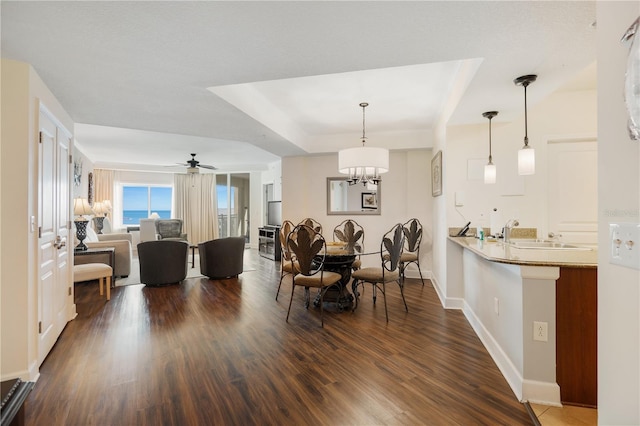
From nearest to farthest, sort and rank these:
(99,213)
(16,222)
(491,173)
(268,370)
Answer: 1. (16,222)
2. (268,370)
3. (491,173)
4. (99,213)

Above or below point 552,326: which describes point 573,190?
above

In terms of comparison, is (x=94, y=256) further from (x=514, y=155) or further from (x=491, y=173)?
(x=514, y=155)

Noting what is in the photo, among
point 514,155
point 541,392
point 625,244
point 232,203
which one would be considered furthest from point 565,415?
point 232,203

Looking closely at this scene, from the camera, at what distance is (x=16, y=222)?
2.09 m

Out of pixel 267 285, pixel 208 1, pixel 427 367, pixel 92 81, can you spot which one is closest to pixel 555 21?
pixel 208 1

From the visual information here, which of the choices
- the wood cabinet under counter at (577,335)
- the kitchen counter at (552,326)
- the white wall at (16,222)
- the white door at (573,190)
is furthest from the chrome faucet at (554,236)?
the white wall at (16,222)

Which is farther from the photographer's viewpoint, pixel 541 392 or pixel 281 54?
pixel 281 54

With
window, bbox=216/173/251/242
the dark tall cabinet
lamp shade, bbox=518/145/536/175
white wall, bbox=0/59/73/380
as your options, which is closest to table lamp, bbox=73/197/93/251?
white wall, bbox=0/59/73/380

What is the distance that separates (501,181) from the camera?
3510 mm

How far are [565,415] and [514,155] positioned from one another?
8.78ft

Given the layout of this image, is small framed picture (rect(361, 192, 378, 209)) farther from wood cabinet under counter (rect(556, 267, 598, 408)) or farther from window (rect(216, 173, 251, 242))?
window (rect(216, 173, 251, 242))

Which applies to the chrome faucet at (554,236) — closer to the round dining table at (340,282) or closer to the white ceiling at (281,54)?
the white ceiling at (281,54)

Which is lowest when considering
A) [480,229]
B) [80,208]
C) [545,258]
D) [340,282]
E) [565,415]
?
[565,415]

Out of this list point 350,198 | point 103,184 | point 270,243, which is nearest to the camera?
point 350,198
